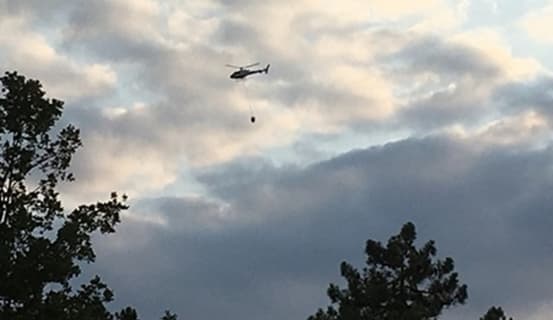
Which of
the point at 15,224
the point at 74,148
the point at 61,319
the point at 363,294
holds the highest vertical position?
the point at 363,294

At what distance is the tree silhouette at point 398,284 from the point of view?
62406 mm

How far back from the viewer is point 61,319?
35812 millimetres

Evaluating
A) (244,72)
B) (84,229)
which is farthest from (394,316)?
(84,229)

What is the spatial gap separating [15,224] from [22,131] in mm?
3229

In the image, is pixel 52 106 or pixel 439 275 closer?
pixel 52 106

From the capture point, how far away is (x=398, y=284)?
62906 millimetres

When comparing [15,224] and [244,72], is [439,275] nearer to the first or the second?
[244,72]

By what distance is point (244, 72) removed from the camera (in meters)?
61.2

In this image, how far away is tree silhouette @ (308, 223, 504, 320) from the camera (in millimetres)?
62406

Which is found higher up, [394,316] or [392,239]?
[392,239]

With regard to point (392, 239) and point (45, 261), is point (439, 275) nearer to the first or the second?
point (392, 239)

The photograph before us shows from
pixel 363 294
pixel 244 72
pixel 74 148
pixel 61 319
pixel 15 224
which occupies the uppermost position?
pixel 244 72

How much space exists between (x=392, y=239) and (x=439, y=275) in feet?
10.5

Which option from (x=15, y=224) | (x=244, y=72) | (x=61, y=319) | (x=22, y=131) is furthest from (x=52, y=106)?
(x=244, y=72)
